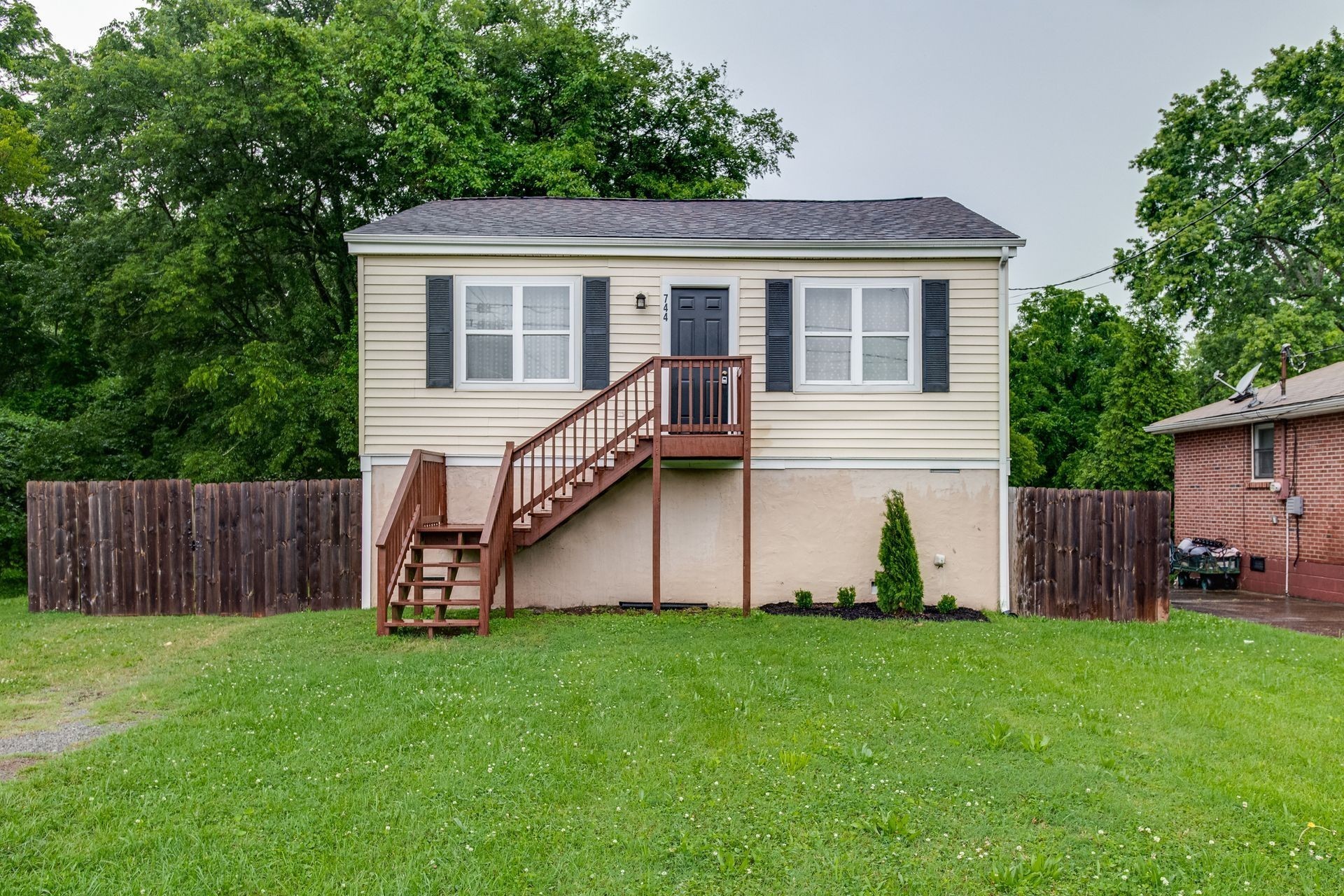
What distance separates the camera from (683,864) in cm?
339

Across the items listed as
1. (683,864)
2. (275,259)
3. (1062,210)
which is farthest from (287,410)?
(1062,210)

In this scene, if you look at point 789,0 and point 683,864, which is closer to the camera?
point 683,864

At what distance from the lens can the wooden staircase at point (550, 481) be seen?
7992 mm

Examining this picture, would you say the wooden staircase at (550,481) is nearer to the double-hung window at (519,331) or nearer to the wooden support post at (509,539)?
the wooden support post at (509,539)

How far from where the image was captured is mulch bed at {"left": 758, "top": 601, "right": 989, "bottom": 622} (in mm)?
8969

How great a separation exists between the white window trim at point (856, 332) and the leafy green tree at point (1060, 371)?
16.3 meters

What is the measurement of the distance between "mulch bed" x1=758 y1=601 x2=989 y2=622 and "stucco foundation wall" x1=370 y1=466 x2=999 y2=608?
0.67ft

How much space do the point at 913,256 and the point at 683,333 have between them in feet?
9.80

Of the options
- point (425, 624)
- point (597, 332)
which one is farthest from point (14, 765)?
point (597, 332)

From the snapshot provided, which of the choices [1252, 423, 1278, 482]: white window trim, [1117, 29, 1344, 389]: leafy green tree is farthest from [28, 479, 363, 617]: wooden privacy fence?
[1117, 29, 1344, 389]: leafy green tree

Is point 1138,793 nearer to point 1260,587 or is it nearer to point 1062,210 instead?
point 1260,587

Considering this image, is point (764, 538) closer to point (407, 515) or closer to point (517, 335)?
point (517, 335)

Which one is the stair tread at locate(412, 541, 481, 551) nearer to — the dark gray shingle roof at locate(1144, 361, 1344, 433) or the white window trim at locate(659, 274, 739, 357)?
the white window trim at locate(659, 274, 739, 357)

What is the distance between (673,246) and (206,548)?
6970mm
